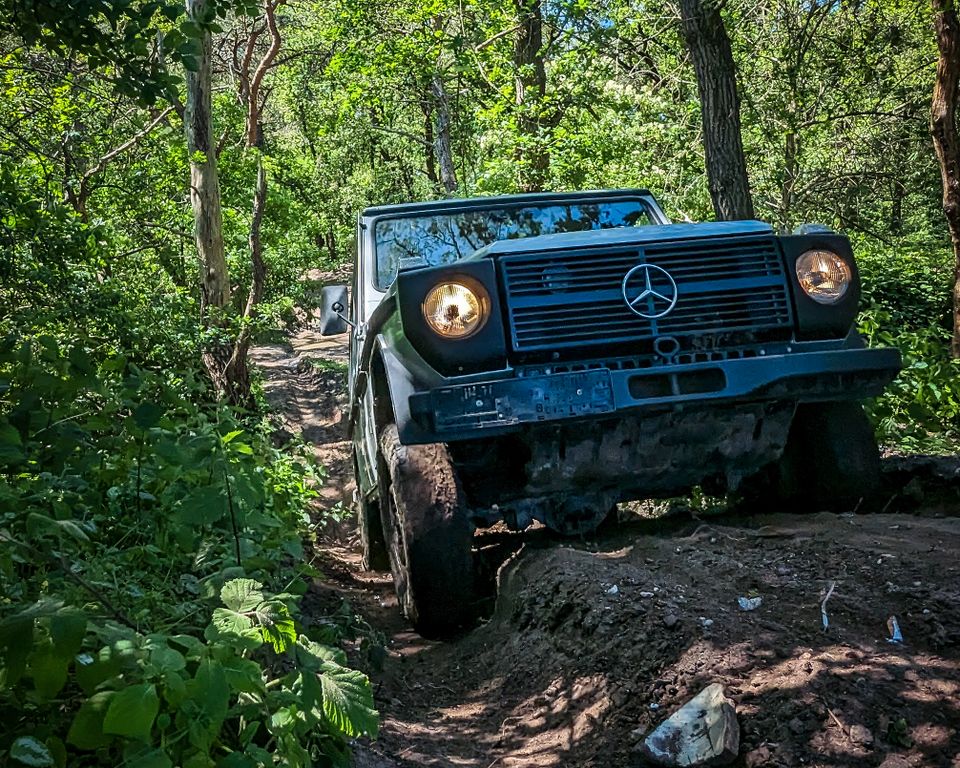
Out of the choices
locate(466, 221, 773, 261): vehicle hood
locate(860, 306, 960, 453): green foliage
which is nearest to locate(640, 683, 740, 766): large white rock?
locate(466, 221, 773, 261): vehicle hood

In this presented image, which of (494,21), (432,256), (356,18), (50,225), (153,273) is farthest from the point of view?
(356,18)

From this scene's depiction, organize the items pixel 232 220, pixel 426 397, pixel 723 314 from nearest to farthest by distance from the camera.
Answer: pixel 426 397
pixel 723 314
pixel 232 220

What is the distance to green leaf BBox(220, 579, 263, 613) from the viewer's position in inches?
93.9

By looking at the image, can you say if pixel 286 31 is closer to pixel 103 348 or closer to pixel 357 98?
pixel 357 98

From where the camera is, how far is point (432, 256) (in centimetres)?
550

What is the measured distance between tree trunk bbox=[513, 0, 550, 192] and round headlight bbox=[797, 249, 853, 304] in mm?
9637

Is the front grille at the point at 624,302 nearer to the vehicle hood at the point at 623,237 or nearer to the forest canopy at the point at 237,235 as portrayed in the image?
the vehicle hood at the point at 623,237

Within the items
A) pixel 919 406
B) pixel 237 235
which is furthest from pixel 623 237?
pixel 237 235

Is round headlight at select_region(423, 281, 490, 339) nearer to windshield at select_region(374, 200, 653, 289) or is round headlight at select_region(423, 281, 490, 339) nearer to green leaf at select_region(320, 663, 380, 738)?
windshield at select_region(374, 200, 653, 289)

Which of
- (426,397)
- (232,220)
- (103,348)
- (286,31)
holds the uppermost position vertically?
(286,31)

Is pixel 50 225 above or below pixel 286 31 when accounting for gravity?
below

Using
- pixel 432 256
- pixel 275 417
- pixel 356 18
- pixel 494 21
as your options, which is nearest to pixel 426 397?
pixel 432 256

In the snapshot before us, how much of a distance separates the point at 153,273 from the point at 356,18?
7673 mm

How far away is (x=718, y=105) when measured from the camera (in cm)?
846
